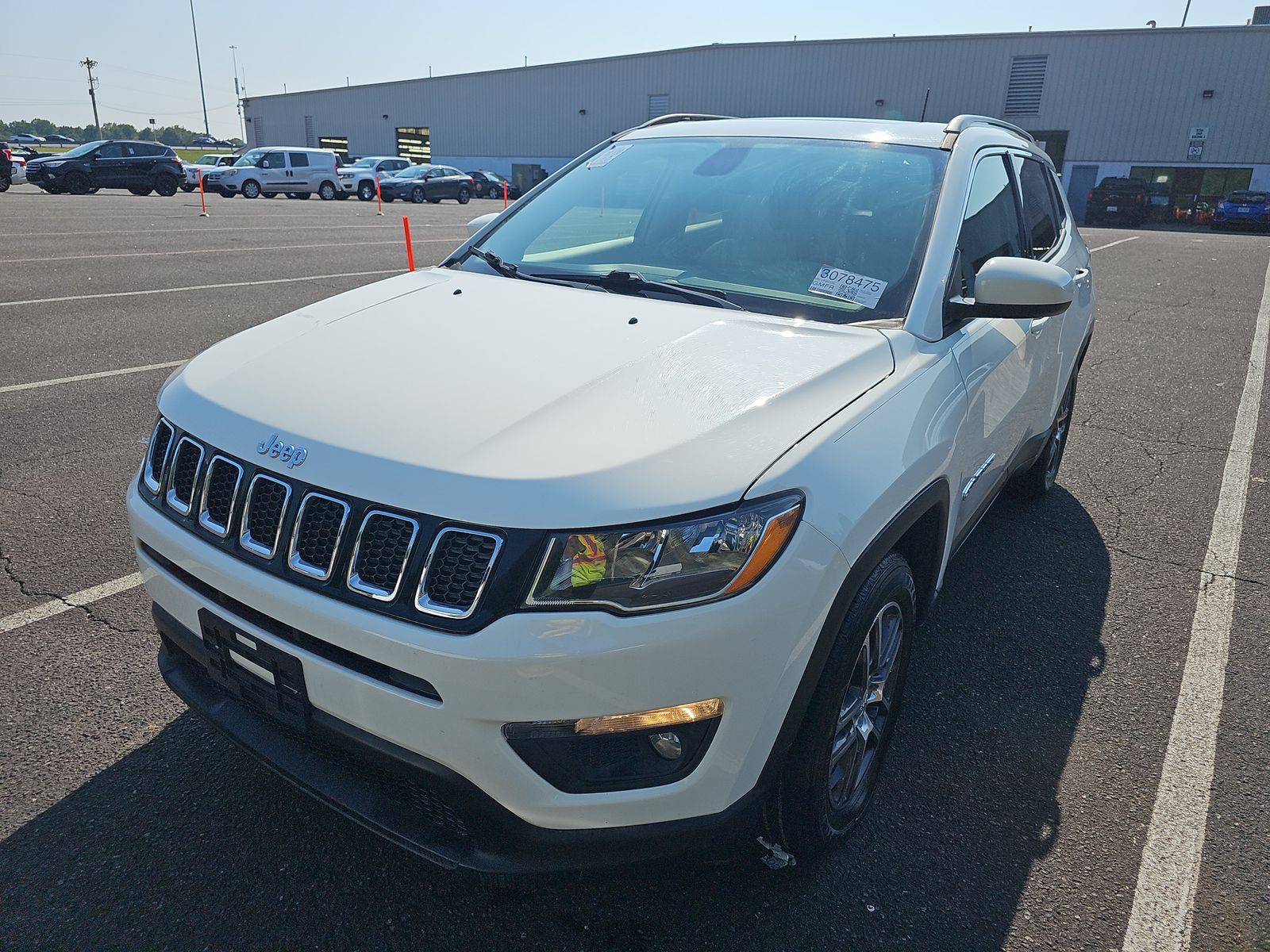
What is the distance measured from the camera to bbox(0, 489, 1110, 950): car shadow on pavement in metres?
2.06

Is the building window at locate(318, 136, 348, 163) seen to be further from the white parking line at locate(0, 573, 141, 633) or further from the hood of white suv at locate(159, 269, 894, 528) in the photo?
the hood of white suv at locate(159, 269, 894, 528)

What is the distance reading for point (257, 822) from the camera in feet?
7.74

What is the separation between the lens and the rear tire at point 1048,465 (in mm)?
4574

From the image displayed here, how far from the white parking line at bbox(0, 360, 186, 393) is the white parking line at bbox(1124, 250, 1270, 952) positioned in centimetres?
657

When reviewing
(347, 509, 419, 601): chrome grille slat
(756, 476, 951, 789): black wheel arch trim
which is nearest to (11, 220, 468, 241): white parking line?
(347, 509, 419, 601): chrome grille slat

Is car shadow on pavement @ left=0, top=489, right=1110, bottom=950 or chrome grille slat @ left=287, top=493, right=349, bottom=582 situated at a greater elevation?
chrome grille slat @ left=287, top=493, right=349, bottom=582

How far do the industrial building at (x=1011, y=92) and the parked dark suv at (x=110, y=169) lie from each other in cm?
2795

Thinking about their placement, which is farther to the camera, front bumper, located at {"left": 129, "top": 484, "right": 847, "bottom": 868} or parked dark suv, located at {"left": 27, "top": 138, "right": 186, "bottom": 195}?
parked dark suv, located at {"left": 27, "top": 138, "right": 186, "bottom": 195}

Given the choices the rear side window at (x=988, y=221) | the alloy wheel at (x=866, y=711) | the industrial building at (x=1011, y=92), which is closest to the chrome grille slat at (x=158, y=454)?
the alloy wheel at (x=866, y=711)

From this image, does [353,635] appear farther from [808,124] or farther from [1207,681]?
[1207,681]

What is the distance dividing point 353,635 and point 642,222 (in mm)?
2076

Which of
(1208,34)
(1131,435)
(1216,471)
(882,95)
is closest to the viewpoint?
(1216,471)

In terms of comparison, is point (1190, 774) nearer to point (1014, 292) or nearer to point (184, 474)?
point (1014, 292)

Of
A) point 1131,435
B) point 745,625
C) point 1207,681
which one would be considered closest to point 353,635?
point 745,625
